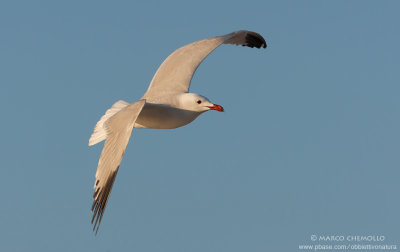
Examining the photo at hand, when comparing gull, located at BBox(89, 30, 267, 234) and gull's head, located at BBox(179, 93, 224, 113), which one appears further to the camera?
gull's head, located at BBox(179, 93, 224, 113)

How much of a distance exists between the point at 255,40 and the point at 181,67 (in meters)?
2.77

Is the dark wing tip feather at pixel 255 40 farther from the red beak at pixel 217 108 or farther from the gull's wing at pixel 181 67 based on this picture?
the red beak at pixel 217 108

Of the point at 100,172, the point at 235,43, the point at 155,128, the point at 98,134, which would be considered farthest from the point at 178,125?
the point at 235,43

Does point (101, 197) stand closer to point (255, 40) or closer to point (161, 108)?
point (161, 108)

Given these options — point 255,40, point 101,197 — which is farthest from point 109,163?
point 255,40

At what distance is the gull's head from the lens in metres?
11.2

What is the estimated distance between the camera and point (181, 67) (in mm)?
12594

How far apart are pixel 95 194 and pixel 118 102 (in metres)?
3.66

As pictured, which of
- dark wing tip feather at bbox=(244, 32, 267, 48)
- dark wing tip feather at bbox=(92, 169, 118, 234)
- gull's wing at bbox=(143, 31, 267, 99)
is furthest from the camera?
dark wing tip feather at bbox=(244, 32, 267, 48)

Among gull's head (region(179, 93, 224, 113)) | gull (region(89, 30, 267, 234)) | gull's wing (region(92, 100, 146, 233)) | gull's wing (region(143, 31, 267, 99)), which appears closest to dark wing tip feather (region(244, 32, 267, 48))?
gull (region(89, 30, 267, 234))

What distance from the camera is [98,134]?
38.6 ft

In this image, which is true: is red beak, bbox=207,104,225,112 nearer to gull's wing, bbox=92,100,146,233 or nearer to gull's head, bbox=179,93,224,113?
gull's head, bbox=179,93,224,113

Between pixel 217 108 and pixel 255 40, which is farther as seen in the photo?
pixel 255 40

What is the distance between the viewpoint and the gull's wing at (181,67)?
12156 millimetres
